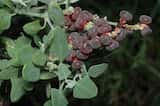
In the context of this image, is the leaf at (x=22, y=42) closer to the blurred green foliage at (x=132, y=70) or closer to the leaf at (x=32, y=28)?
the leaf at (x=32, y=28)

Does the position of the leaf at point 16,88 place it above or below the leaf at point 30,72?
below

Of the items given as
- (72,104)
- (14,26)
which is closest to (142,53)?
(72,104)

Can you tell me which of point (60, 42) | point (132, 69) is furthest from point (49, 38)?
point (132, 69)

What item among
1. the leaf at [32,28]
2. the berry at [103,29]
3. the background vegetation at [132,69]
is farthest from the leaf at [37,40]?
the background vegetation at [132,69]

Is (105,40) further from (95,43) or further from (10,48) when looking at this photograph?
(10,48)

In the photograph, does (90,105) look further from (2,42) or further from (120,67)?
(2,42)

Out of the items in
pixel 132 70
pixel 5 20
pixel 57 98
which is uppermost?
pixel 5 20
